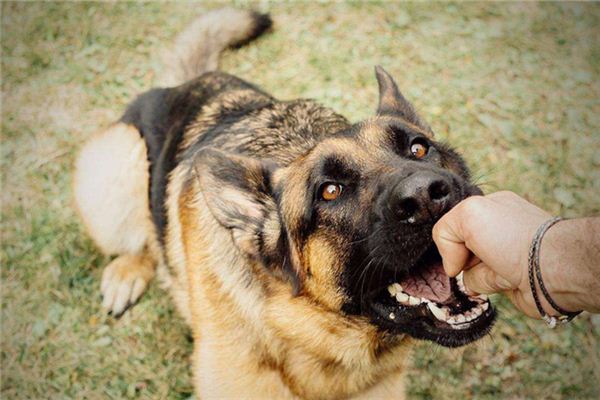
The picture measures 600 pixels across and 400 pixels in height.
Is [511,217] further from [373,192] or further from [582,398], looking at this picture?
[582,398]

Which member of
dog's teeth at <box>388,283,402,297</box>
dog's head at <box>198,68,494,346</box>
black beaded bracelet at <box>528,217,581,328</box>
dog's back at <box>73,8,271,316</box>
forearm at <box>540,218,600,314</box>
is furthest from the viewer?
dog's back at <box>73,8,271,316</box>

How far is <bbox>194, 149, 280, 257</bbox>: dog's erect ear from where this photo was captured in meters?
2.80

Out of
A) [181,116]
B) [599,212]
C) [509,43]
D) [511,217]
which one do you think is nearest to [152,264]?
[181,116]

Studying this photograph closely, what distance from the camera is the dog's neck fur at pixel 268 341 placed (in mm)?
2967

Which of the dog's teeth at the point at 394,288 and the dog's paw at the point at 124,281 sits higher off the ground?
the dog's teeth at the point at 394,288

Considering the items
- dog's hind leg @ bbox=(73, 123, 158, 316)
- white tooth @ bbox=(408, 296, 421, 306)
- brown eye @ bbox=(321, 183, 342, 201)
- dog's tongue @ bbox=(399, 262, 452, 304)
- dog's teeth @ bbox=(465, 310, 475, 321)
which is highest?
brown eye @ bbox=(321, 183, 342, 201)

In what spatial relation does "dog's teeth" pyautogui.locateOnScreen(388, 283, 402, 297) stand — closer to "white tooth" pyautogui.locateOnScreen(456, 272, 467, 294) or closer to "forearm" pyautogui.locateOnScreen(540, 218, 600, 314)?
"white tooth" pyautogui.locateOnScreen(456, 272, 467, 294)

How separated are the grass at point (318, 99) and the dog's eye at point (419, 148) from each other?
1.68m

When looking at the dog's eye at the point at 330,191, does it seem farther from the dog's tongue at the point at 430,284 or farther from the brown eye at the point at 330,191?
the dog's tongue at the point at 430,284

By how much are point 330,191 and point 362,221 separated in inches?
10.2

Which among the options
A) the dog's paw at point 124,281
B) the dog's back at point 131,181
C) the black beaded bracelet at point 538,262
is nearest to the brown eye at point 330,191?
the black beaded bracelet at point 538,262

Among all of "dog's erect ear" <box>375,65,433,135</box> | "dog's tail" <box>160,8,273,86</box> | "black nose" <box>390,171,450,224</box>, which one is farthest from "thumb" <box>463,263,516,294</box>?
"dog's tail" <box>160,8,273,86</box>

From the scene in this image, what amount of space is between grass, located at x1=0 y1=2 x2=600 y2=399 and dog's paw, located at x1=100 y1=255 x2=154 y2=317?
10 centimetres

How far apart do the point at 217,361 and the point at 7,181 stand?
375cm
